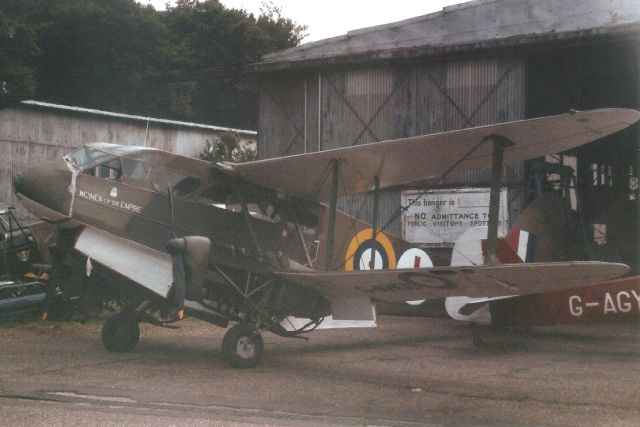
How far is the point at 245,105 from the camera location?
5309cm

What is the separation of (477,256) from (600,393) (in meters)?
4.70

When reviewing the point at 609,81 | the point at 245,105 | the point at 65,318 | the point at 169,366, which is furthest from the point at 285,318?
the point at 245,105

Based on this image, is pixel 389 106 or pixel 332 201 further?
pixel 389 106

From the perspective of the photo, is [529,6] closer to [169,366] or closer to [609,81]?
[609,81]

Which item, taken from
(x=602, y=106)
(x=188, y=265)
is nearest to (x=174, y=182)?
(x=188, y=265)

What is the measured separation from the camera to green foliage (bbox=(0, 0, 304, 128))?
129 ft

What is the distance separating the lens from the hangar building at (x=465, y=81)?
19.6 m

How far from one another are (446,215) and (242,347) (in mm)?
10658

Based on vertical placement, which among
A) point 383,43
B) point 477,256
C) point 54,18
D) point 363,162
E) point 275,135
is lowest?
point 477,256

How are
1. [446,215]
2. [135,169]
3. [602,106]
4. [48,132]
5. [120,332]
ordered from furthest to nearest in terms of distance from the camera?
[48,132], [602,106], [446,215], [120,332], [135,169]

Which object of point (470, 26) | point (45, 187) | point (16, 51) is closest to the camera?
point (45, 187)

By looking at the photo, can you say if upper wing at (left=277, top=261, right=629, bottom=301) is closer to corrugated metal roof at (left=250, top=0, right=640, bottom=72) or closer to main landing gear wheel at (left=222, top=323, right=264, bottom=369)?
main landing gear wheel at (left=222, top=323, right=264, bottom=369)

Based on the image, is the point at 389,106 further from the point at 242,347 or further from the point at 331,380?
the point at 331,380

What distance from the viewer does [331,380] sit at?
951cm
